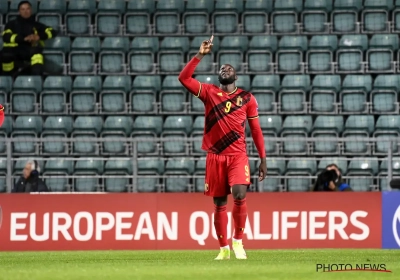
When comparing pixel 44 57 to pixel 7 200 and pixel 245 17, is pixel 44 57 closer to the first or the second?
pixel 245 17

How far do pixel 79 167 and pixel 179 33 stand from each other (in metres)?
4.53

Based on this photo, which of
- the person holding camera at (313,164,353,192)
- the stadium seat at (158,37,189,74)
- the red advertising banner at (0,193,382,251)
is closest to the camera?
the red advertising banner at (0,193,382,251)

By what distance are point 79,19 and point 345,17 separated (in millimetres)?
5712

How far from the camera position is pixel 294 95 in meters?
20.2

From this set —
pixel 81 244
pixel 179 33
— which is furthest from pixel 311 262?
pixel 179 33

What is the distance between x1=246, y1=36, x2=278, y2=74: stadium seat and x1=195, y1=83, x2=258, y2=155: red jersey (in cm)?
928

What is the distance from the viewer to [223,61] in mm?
21125

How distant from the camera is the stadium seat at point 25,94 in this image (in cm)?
2055

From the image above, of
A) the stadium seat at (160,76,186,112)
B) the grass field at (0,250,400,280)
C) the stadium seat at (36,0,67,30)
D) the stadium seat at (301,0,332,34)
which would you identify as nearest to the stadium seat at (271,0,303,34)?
the stadium seat at (301,0,332,34)

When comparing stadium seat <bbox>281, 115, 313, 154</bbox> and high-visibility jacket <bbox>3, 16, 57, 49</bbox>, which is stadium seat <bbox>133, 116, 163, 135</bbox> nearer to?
stadium seat <bbox>281, 115, 313, 154</bbox>

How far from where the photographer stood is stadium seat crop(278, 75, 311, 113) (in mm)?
20141

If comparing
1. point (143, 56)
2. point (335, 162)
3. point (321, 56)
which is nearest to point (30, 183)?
point (335, 162)

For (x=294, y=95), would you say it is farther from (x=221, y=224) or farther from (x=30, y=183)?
(x=221, y=224)

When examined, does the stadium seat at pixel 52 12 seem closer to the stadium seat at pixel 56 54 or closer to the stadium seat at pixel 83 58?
the stadium seat at pixel 56 54
